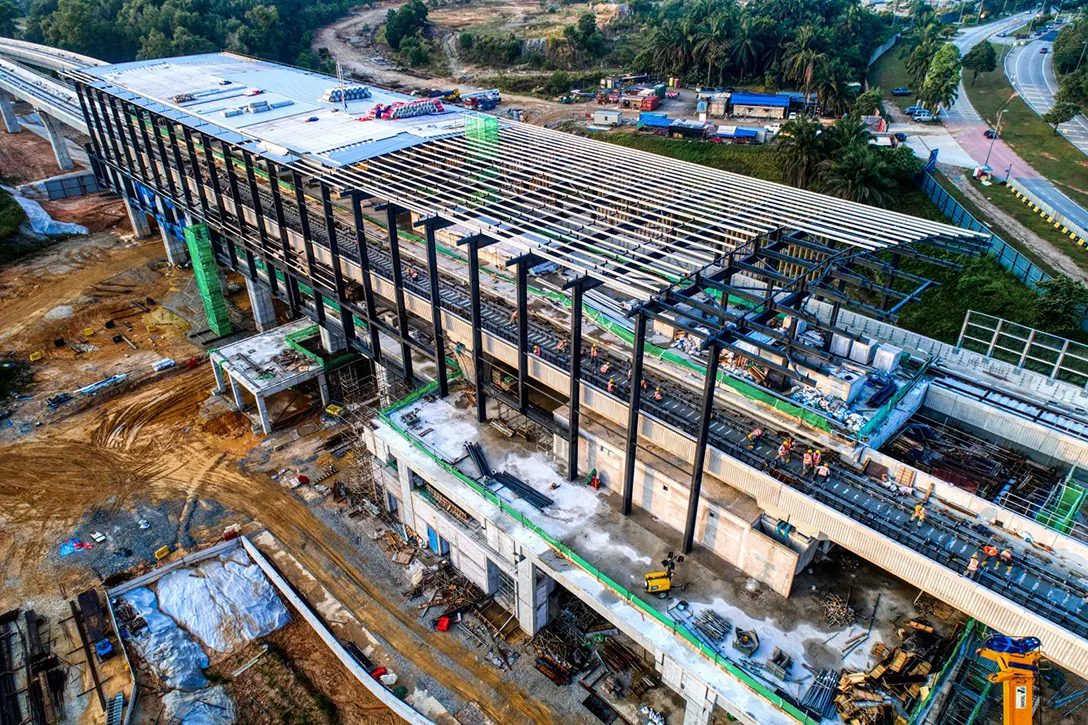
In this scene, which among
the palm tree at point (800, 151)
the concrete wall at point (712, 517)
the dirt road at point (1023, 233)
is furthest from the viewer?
the palm tree at point (800, 151)

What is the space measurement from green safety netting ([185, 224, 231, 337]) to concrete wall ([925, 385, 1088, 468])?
202 feet

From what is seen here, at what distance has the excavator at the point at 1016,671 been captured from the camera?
23.7m

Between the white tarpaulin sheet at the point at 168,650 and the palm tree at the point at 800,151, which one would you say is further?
the palm tree at the point at 800,151

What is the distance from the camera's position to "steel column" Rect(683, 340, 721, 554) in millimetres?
28859

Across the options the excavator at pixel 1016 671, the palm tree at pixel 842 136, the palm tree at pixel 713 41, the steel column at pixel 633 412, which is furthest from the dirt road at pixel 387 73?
the excavator at pixel 1016 671

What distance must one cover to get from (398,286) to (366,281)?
397 centimetres

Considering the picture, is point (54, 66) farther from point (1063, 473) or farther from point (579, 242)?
point (1063, 473)

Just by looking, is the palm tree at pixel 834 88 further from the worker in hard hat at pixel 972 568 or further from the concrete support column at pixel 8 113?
the concrete support column at pixel 8 113

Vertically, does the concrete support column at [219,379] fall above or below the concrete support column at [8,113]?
below

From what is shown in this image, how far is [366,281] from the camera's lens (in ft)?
159

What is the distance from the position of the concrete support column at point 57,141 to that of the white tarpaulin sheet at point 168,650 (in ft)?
318

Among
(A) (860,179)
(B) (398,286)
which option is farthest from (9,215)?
(A) (860,179)

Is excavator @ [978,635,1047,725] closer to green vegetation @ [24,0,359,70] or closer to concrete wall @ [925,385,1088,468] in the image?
concrete wall @ [925,385,1088,468]

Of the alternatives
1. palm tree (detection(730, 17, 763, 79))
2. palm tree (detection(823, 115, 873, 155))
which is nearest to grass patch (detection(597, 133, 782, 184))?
palm tree (detection(823, 115, 873, 155))
